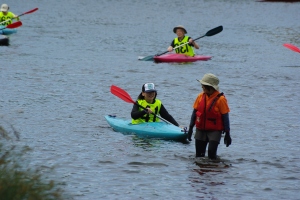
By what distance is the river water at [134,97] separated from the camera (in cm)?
1083

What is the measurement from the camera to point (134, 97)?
60.1ft

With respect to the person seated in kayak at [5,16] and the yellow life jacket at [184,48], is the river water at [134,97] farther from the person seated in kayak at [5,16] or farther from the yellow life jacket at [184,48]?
the person seated in kayak at [5,16]

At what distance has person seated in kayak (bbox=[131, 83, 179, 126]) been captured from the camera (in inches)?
500

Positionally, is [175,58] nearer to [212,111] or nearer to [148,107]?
[148,107]

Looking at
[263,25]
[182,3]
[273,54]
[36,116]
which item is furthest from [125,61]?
[182,3]

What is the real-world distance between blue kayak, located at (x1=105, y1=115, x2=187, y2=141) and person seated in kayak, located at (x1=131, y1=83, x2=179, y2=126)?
0.14 metres

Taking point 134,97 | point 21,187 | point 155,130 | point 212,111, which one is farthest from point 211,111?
point 134,97

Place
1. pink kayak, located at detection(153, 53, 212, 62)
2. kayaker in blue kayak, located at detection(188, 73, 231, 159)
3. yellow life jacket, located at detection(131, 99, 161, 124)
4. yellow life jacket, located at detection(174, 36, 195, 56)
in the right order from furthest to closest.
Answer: pink kayak, located at detection(153, 53, 212, 62), yellow life jacket, located at detection(174, 36, 195, 56), yellow life jacket, located at detection(131, 99, 161, 124), kayaker in blue kayak, located at detection(188, 73, 231, 159)

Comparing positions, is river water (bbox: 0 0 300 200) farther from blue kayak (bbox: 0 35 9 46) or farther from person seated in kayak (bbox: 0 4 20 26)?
person seated in kayak (bbox: 0 4 20 26)

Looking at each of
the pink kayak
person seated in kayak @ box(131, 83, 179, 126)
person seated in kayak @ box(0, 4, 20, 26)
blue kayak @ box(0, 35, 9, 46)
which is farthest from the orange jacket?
person seated in kayak @ box(0, 4, 20, 26)

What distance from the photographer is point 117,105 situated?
56.2ft

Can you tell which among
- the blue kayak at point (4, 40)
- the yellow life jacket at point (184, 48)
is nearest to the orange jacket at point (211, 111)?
the yellow life jacket at point (184, 48)

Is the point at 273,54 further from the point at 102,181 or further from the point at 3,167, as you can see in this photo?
the point at 3,167

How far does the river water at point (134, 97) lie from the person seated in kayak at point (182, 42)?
0.45 metres
